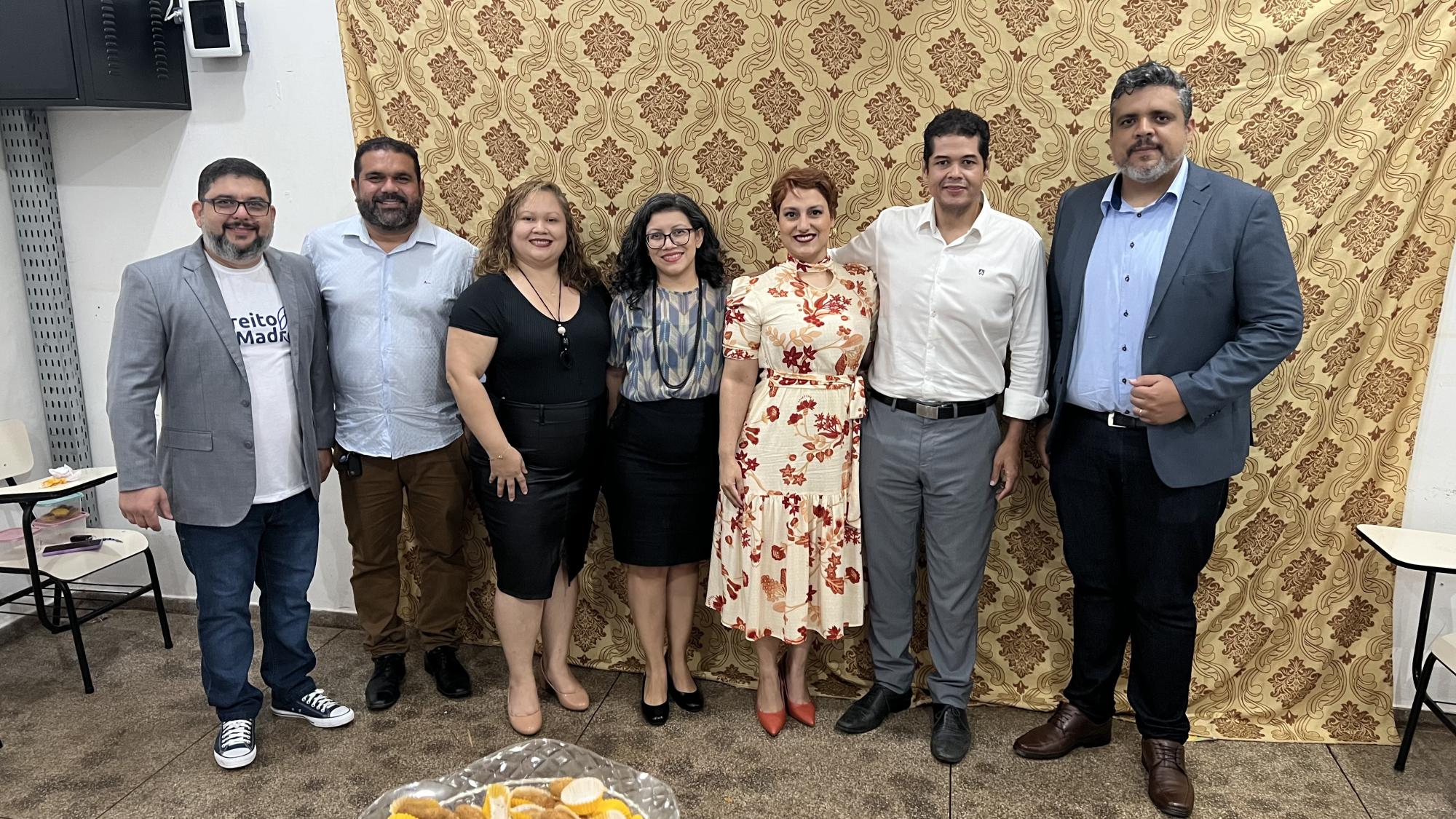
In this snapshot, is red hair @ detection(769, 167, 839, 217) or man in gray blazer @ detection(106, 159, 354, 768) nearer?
man in gray blazer @ detection(106, 159, 354, 768)

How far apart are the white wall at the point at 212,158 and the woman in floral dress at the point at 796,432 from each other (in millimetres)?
1587

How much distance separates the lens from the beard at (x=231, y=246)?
2420 millimetres

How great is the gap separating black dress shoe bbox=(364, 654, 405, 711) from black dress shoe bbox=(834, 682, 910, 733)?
140 centimetres

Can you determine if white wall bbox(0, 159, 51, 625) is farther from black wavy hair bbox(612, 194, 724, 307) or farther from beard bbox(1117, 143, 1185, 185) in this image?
beard bbox(1117, 143, 1185, 185)

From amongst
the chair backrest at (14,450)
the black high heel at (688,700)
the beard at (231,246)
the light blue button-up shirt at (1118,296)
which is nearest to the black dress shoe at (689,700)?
the black high heel at (688,700)

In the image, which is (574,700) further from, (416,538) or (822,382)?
(822,382)

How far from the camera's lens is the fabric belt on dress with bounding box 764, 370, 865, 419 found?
2.54 metres

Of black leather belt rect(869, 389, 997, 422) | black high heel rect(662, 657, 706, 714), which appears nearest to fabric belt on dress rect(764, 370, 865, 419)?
black leather belt rect(869, 389, 997, 422)

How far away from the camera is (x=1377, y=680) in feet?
8.95

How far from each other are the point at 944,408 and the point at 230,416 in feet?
6.22

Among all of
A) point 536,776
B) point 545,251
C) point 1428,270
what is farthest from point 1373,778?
point 545,251

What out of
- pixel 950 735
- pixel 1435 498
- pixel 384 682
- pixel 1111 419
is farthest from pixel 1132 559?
pixel 384 682

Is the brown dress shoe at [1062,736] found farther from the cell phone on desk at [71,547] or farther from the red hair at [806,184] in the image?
the cell phone on desk at [71,547]

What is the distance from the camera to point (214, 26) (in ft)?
10.1
